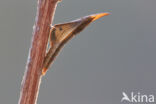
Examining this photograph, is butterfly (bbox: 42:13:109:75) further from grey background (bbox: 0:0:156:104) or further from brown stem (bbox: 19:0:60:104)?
grey background (bbox: 0:0:156:104)

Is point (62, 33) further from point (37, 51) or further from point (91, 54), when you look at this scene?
point (91, 54)

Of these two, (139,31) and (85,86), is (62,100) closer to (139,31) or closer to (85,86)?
(85,86)

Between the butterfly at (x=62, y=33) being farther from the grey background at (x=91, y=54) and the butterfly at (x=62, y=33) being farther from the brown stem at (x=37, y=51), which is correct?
the grey background at (x=91, y=54)

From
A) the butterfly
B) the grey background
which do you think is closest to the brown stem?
the butterfly

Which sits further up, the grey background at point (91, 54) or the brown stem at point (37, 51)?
the grey background at point (91, 54)

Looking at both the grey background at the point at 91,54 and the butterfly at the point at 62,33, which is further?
the grey background at the point at 91,54

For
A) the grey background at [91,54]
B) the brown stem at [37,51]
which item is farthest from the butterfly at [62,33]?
the grey background at [91,54]
